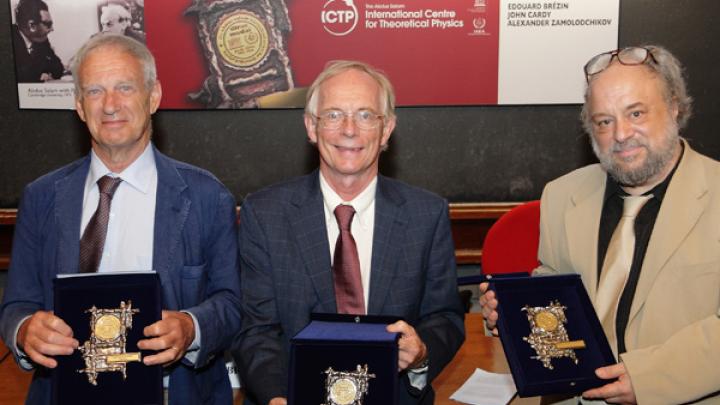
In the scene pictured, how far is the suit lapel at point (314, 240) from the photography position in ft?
7.66

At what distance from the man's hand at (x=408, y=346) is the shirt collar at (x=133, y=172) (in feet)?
3.24

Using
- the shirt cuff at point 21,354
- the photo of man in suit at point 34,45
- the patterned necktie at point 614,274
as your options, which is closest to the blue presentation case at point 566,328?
the patterned necktie at point 614,274

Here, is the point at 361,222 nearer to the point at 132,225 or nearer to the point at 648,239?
the point at 132,225

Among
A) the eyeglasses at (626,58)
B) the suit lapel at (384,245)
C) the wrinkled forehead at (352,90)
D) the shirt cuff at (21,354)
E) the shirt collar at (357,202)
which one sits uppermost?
the eyeglasses at (626,58)

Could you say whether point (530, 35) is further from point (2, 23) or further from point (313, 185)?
point (2, 23)

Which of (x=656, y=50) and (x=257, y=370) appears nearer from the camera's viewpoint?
(x=257, y=370)

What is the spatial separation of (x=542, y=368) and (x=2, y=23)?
161 inches

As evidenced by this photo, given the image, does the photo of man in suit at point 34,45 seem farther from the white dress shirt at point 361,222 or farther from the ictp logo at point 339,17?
the white dress shirt at point 361,222

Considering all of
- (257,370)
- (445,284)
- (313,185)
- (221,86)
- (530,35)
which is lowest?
(257,370)

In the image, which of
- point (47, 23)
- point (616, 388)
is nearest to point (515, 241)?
point (616, 388)

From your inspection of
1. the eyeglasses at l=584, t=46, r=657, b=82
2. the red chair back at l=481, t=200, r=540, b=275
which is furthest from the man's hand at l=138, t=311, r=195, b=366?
the red chair back at l=481, t=200, r=540, b=275

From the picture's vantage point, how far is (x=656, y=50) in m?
2.38

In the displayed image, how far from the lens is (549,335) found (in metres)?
2.18

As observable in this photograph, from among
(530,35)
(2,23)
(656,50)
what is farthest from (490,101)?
(2,23)
